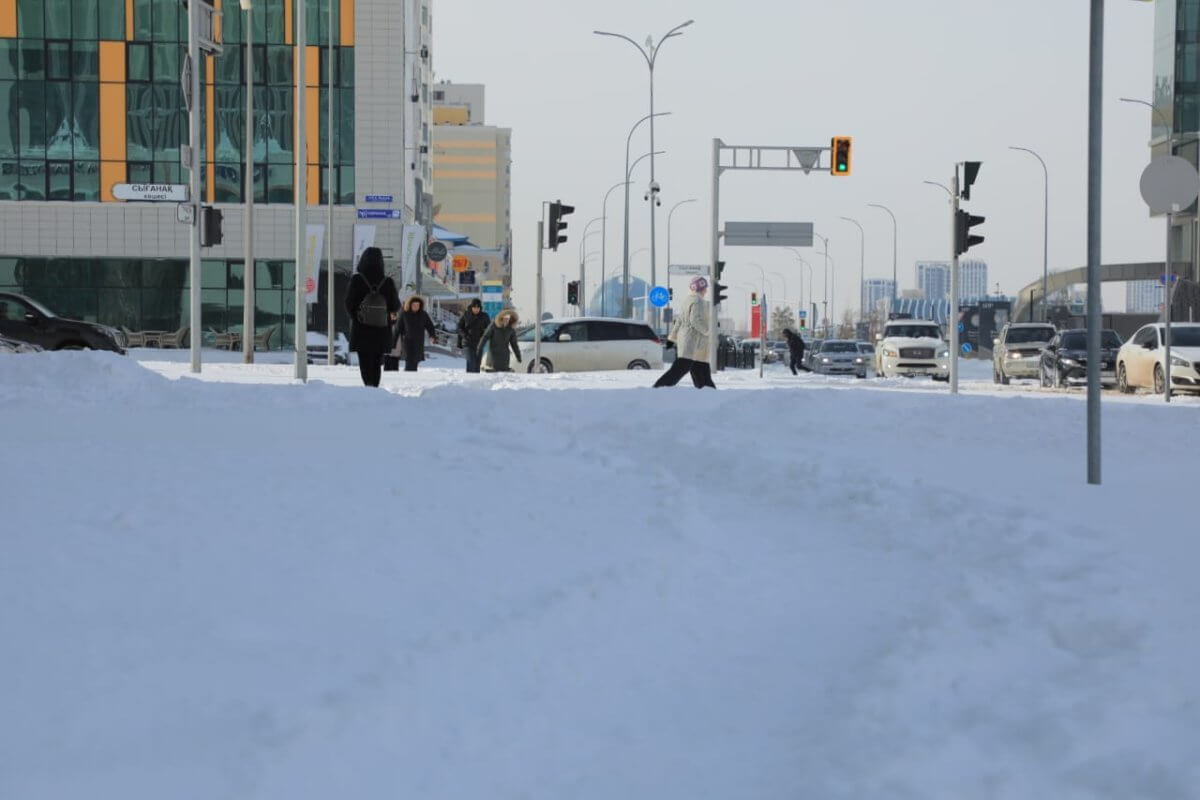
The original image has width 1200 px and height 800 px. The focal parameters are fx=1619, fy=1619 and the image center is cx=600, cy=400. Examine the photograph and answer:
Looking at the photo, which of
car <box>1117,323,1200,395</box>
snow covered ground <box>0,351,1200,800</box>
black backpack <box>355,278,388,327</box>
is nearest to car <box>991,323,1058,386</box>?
car <box>1117,323,1200,395</box>

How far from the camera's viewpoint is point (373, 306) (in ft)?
57.4

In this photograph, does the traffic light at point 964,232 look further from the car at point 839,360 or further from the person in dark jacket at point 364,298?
the car at point 839,360

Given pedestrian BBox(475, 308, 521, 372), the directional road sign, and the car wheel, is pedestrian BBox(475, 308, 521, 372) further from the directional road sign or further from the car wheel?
the car wheel

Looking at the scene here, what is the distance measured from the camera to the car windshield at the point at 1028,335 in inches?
1577

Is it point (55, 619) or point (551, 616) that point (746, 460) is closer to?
point (551, 616)

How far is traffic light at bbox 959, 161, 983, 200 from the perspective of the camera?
23.7m

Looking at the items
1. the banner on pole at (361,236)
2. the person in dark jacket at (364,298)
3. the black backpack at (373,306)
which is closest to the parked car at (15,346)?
the person in dark jacket at (364,298)

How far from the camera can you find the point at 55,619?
19.3 ft

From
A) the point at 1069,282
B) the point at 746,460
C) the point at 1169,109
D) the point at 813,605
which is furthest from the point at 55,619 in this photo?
the point at 1069,282

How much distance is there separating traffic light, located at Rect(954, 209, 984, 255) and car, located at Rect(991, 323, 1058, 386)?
50.8 ft

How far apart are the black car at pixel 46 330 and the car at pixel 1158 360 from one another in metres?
18.3

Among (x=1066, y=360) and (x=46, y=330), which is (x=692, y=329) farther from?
(x=1066, y=360)

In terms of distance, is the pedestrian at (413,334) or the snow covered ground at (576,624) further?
the pedestrian at (413,334)

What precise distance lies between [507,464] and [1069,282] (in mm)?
89810
